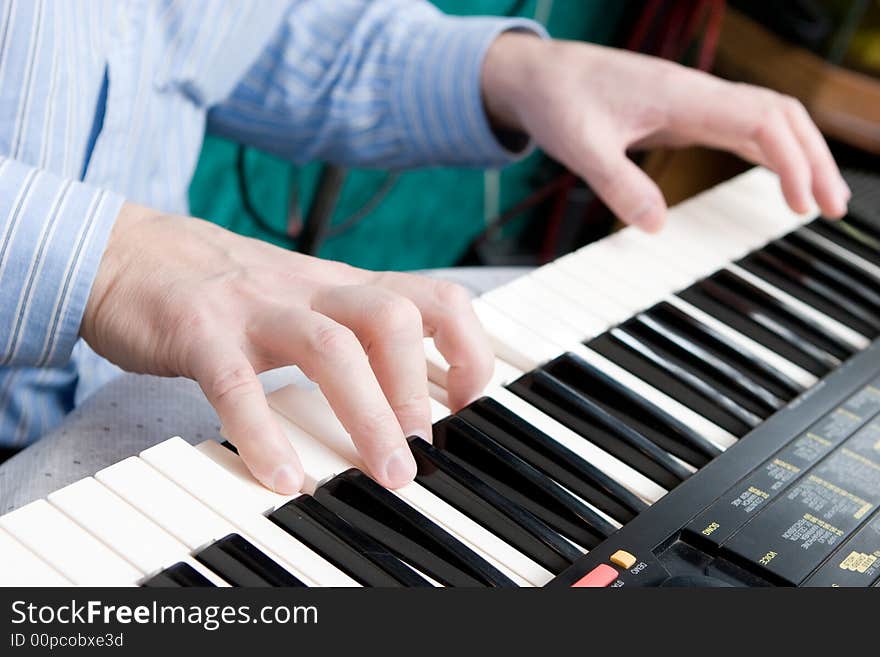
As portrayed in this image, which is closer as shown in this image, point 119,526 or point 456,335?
point 119,526

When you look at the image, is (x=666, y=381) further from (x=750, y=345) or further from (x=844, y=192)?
(x=844, y=192)

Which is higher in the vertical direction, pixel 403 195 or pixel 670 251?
pixel 670 251

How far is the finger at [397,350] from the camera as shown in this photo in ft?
2.02

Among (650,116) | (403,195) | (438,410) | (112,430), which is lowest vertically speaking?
(403,195)

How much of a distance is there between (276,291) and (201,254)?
0.06m

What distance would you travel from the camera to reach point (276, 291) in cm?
65

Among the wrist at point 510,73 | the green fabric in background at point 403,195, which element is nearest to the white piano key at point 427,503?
the wrist at point 510,73

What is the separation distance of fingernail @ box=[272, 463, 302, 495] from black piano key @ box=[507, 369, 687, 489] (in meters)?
0.18

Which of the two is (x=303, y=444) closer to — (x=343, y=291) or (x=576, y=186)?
(x=343, y=291)

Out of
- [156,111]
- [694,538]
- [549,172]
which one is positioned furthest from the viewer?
[549,172]

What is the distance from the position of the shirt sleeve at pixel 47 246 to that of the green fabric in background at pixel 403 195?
763 millimetres

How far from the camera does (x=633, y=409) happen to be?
0.70 m

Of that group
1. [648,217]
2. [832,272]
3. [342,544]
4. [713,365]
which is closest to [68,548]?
[342,544]

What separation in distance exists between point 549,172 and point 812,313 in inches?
46.7
